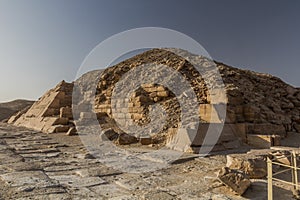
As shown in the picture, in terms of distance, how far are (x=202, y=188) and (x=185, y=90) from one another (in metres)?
9.59

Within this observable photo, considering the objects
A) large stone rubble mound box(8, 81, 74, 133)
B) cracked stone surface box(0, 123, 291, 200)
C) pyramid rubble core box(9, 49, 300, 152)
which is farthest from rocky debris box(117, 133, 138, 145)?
large stone rubble mound box(8, 81, 74, 133)

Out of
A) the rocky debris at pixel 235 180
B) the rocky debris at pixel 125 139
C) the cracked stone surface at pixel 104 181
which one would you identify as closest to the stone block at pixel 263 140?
the cracked stone surface at pixel 104 181

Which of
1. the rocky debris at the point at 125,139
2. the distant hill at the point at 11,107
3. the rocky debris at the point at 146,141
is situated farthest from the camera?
the distant hill at the point at 11,107

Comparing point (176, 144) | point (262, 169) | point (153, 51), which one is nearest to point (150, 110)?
point (176, 144)

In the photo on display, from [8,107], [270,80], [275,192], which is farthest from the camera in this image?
[8,107]

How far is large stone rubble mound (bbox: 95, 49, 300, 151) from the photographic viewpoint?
9289 millimetres

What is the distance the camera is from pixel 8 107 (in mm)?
32844

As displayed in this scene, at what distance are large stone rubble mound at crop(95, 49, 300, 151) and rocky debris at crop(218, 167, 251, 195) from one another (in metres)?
3.49

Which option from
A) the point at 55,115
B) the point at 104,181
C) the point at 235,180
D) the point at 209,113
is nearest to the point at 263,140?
the point at 209,113

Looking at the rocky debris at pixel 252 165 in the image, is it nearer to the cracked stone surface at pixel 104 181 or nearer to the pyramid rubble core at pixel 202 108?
the cracked stone surface at pixel 104 181

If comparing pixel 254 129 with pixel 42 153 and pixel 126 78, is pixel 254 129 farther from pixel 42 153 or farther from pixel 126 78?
pixel 126 78

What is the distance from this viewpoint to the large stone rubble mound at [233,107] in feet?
30.5

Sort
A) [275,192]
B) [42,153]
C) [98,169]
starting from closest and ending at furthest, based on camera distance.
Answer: [275,192], [98,169], [42,153]

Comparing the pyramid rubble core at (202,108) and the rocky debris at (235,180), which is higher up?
the pyramid rubble core at (202,108)
